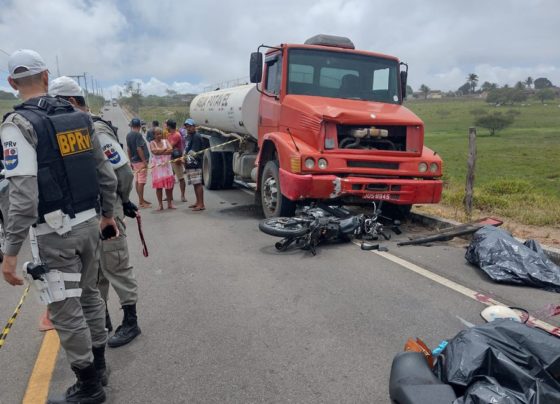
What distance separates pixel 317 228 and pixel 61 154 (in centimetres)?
381

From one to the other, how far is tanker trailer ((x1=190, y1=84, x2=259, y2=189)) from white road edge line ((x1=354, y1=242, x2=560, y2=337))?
12.3 feet

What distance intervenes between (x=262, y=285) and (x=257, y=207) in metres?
4.64

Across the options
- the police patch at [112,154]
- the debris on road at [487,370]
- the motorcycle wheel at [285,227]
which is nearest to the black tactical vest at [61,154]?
the police patch at [112,154]

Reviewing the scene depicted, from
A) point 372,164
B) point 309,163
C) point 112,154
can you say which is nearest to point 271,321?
point 112,154

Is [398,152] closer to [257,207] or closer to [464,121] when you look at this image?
[257,207]

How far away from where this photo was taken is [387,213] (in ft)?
25.9

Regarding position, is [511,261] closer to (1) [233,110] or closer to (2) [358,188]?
(2) [358,188]

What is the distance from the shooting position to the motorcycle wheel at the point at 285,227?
235 inches

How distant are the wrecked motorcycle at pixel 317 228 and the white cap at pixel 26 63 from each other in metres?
3.71

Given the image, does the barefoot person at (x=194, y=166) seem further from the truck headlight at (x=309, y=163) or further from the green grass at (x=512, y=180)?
the green grass at (x=512, y=180)

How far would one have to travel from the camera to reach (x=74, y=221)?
9.04ft

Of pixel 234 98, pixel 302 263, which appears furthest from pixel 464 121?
pixel 302 263

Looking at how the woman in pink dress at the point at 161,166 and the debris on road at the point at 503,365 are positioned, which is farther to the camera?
the woman in pink dress at the point at 161,166

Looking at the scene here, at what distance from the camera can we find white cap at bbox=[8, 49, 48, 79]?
2.65 m
